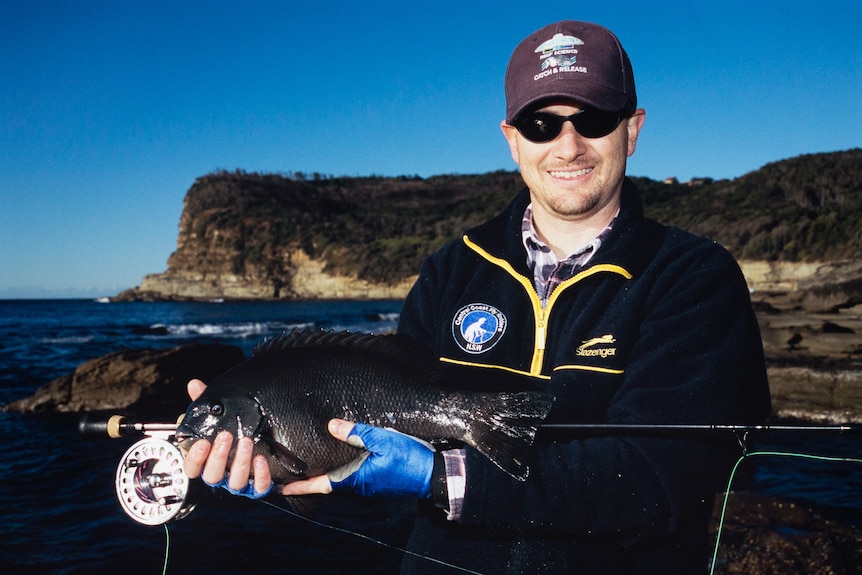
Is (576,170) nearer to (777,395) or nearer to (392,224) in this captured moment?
(777,395)

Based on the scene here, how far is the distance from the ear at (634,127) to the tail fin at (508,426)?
1.27 m

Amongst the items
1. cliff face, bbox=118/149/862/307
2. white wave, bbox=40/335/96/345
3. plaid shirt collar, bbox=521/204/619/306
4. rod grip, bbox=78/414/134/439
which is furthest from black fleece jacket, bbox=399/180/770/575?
white wave, bbox=40/335/96/345

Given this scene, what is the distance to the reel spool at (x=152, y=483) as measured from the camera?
2.92 m

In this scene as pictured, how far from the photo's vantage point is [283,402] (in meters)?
2.67

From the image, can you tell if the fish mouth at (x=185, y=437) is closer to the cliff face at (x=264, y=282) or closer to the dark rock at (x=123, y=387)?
the dark rock at (x=123, y=387)

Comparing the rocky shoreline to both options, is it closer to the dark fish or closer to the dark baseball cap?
the dark fish

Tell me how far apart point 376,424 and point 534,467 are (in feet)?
2.51

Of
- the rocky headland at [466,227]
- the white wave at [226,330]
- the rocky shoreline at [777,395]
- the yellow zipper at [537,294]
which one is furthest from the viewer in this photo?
the white wave at [226,330]

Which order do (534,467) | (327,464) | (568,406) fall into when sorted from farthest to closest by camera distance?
(327,464) < (568,406) < (534,467)

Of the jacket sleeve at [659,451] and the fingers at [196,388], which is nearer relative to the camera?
the jacket sleeve at [659,451]

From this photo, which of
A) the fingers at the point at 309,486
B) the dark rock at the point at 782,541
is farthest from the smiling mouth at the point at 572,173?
the dark rock at the point at 782,541

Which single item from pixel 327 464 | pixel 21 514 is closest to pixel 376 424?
pixel 327 464

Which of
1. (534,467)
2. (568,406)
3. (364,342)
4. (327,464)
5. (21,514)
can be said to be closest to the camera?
(534,467)

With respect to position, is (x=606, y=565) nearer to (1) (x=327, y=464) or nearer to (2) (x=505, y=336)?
(2) (x=505, y=336)
